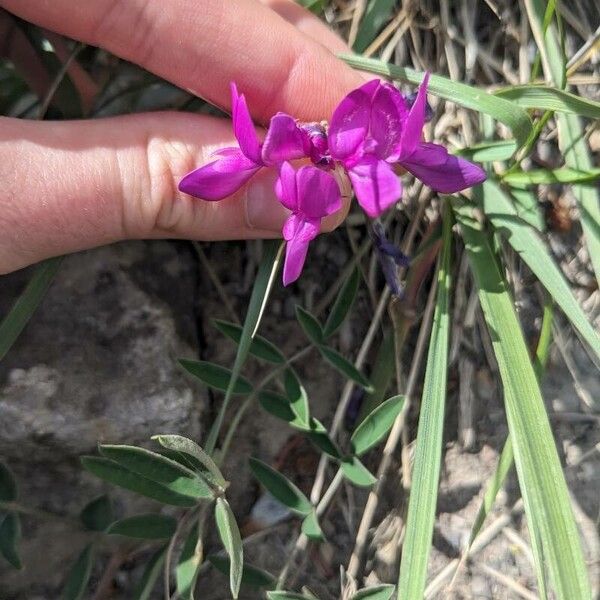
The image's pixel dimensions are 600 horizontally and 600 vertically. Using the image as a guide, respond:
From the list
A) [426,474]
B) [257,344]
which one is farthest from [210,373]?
[426,474]

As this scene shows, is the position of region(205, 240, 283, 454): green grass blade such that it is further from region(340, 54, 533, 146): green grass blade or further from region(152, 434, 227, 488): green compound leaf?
region(340, 54, 533, 146): green grass blade

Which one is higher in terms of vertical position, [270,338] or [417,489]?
[270,338]

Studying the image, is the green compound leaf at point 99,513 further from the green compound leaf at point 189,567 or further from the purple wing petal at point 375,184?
the purple wing petal at point 375,184

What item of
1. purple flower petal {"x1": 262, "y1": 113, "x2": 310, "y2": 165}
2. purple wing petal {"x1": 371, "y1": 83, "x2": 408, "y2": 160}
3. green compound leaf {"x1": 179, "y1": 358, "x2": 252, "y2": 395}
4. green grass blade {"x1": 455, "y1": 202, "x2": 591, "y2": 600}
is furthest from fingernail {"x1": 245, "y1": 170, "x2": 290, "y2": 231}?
green grass blade {"x1": 455, "y1": 202, "x2": 591, "y2": 600}

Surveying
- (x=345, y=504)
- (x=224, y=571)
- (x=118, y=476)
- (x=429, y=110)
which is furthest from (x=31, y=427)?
(x=429, y=110)

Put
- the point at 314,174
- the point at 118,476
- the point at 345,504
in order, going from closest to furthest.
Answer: the point at 314,174
the point at 118,476
the point at 345,504

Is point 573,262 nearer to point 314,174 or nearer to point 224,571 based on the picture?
point 314,174

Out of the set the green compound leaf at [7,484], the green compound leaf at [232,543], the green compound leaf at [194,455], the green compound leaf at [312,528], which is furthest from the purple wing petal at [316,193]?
the green compound leaf at [7,484]
